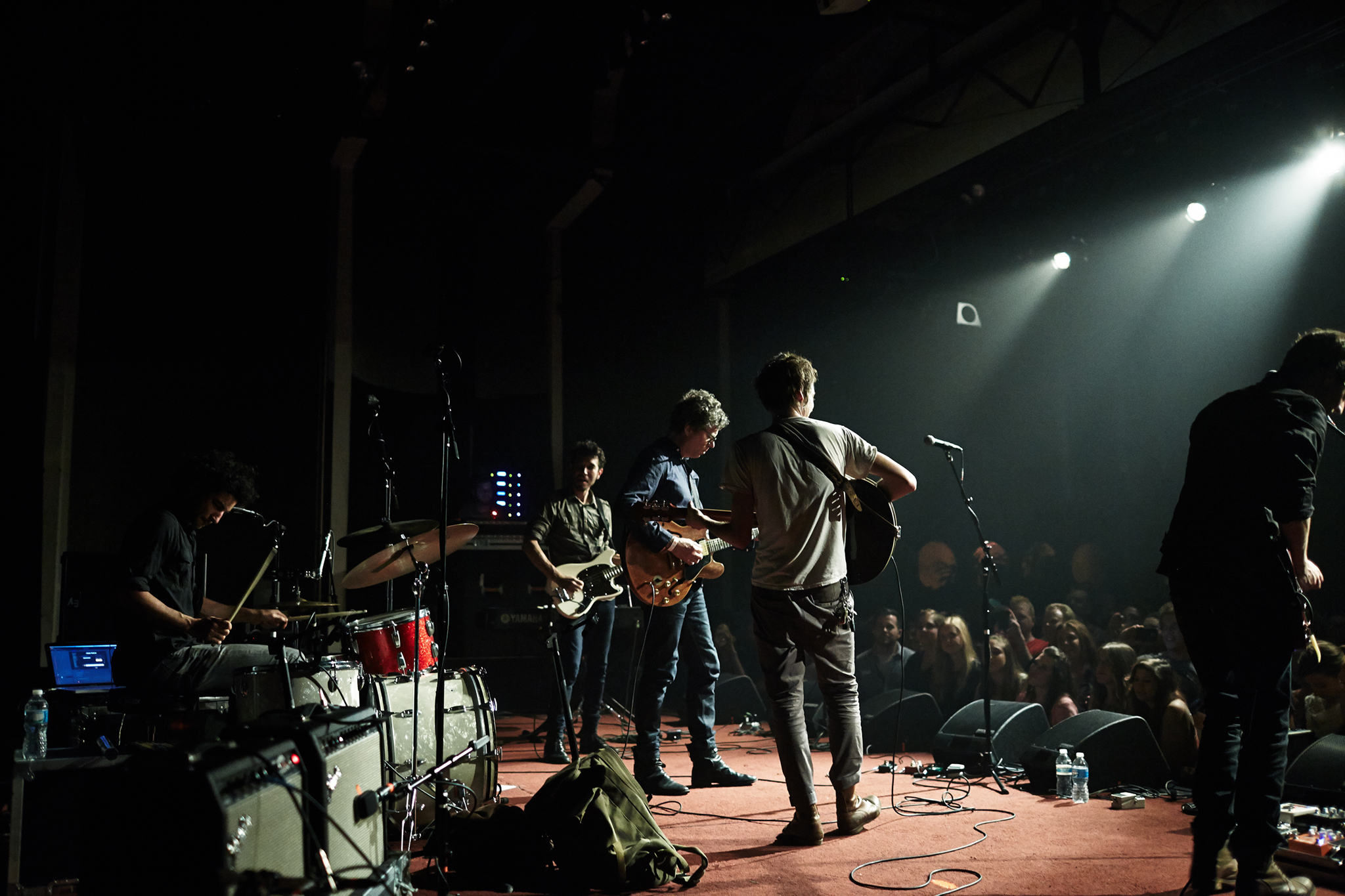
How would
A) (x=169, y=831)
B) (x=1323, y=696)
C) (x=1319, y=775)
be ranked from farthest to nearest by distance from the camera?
(x=1323, y=696)
(x=1319, y=775)
(x=169, y=831)

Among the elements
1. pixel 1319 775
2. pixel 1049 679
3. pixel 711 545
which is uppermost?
pixel 711 545

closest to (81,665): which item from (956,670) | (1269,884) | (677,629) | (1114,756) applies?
(677,629)

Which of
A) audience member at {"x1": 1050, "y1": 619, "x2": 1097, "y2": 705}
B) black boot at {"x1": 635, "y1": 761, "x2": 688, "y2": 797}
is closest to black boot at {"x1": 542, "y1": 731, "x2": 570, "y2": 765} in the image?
black boot at {"x1": 635, "y1": 761, "x2": 688, "y2": 797}

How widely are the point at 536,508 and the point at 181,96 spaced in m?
4.91

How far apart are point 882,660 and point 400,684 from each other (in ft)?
15.2

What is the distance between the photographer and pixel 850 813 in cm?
385

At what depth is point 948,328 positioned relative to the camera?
11.6 meters

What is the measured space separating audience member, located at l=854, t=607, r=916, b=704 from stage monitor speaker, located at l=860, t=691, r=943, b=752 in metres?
0.85

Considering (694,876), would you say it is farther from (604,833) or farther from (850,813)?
(850,813)

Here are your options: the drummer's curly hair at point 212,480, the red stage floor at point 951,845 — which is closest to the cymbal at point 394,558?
the drummer's curly hair at point 212,480

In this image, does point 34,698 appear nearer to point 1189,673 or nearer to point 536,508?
point 536,508

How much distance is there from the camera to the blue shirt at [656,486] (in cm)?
466

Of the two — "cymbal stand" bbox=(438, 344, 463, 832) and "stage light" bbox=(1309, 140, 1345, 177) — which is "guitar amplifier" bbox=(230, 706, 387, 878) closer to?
"cymbal stand" bbox=(438, 344, 463, 832)

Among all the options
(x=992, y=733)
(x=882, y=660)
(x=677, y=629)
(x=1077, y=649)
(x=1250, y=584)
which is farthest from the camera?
(x=882, y=660)
